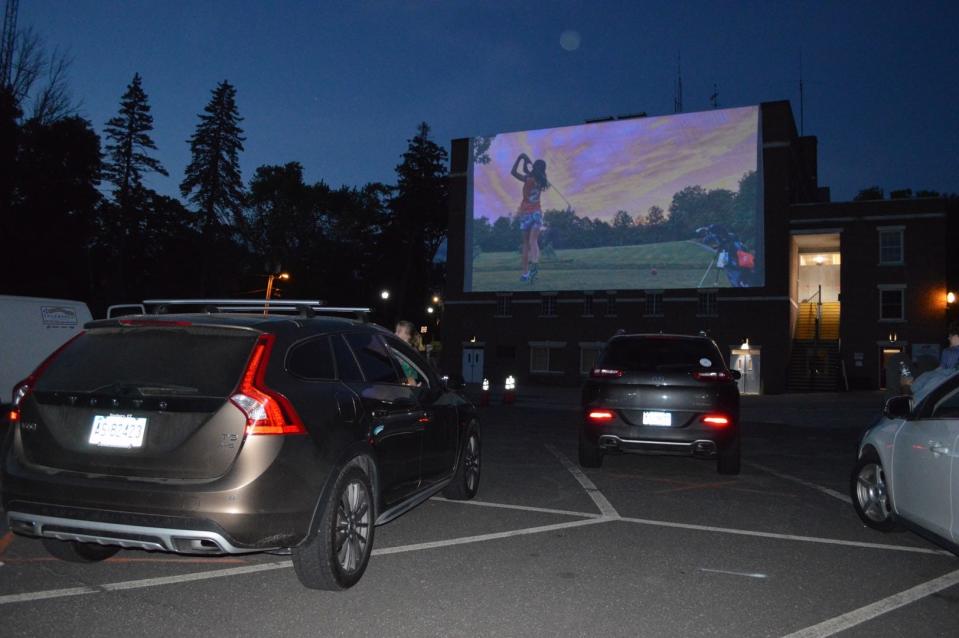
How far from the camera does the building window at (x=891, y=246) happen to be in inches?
1500

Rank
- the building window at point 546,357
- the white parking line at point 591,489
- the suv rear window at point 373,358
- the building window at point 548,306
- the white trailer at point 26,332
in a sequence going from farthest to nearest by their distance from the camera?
the building window at point 548,306
the building window at point 546,357
the white trailer at point 26,332
the white parking line at point 591,489
the suv rear window at point 373,358

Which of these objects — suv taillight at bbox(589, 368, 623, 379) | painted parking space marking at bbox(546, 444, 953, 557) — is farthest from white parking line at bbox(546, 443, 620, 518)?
suv taillight at bbox(589, 368, 623, 379)

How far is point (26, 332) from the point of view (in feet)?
48.2

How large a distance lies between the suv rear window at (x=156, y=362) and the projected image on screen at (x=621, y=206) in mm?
35975

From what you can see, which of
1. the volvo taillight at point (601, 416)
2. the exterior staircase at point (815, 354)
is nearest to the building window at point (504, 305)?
the exterior staircase at point (815, 354)

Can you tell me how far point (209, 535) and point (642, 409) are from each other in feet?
19.3

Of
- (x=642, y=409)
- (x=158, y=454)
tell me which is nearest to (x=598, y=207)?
(x=642, y=409)

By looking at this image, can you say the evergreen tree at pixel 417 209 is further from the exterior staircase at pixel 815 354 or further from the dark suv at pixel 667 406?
the dark suv at pixel 667 406

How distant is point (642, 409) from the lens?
28.8ft

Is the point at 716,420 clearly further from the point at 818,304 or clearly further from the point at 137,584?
the point at 818,304

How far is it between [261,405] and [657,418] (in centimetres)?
571

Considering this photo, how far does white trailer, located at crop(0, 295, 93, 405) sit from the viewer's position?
14.2m

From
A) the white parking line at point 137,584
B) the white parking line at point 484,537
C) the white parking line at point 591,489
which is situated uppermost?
the white parking line at point 137,584

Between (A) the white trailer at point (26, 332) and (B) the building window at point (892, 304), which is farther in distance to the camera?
(B) the building window at point (892, 304)
